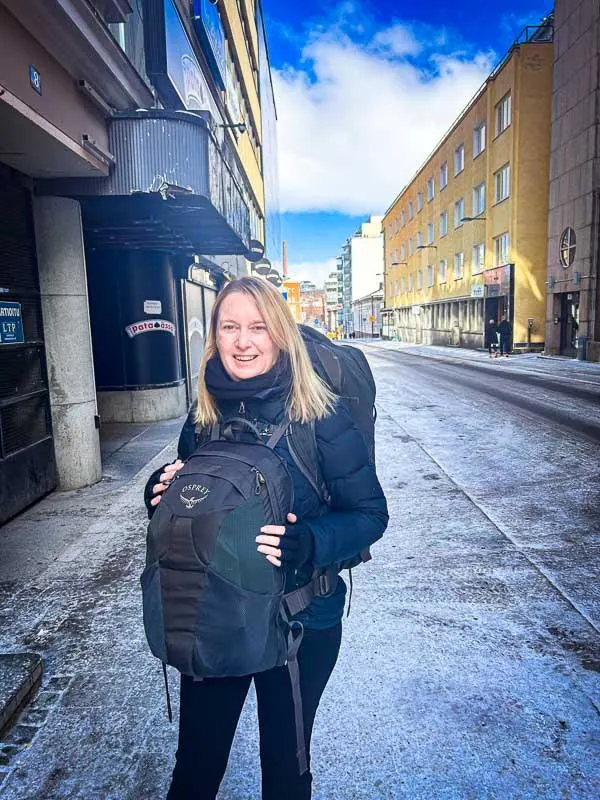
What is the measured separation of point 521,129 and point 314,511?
102 feet

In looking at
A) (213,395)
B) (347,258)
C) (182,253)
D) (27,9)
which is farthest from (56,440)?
(347,258)

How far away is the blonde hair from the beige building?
22854 mm

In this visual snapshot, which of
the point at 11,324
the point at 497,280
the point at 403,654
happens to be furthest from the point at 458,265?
the point at 403,654

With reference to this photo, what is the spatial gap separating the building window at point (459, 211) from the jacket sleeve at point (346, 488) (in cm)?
3769

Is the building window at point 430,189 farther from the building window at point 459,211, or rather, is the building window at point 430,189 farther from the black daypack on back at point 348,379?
the black daypack on back at point 348,379

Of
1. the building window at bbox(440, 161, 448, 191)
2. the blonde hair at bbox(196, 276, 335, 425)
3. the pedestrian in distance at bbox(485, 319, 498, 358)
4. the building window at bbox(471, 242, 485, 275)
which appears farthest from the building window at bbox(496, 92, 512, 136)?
the blonde hair at bbox(196, 276, 335, 425)

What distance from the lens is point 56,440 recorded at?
6406 millimetres

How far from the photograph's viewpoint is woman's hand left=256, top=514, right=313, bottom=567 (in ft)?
5.09

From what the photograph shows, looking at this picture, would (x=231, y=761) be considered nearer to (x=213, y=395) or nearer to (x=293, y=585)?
(x=293, y=585)

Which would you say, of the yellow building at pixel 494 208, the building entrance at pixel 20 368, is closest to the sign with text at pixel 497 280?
the yellow building at pixel 494 208

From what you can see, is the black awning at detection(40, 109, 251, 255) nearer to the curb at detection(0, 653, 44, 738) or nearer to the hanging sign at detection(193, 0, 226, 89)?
the curb at detection(0, 653, 44, 738)

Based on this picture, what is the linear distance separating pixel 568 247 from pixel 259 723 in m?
25.9

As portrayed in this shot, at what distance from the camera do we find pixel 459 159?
121ft

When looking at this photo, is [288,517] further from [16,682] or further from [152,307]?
[152,307]
